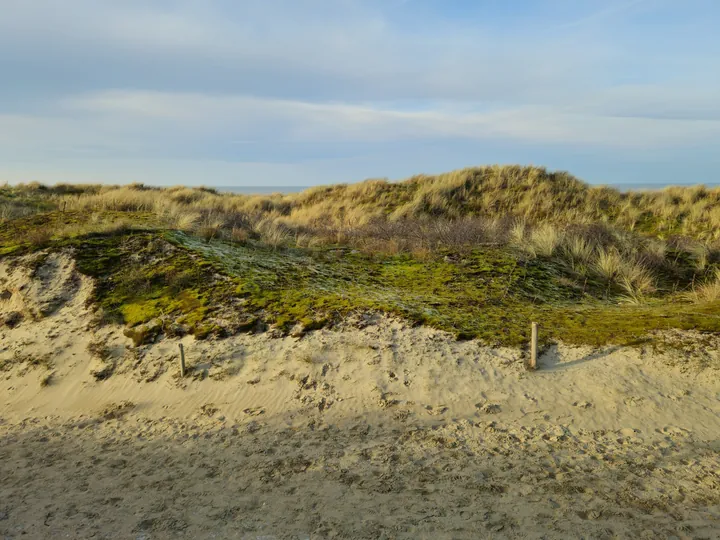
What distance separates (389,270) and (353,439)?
5676 millimetres

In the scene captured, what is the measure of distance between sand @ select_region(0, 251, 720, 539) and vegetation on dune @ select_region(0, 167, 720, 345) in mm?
646

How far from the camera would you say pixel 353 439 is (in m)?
5.62

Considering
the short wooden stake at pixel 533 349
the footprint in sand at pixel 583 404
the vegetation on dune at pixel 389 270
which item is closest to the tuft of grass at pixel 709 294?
the vegetation on dune at pixel 389 270

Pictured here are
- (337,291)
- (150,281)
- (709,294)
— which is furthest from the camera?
(150,281)

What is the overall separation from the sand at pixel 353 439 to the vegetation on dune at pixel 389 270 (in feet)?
2.12

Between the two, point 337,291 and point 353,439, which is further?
point 337,291

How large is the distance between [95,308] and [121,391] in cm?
252

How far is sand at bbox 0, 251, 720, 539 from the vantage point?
171 inches

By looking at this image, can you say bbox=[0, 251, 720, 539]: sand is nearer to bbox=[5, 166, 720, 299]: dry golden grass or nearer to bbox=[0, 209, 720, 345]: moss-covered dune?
bbox=[0, 209, 720, 345]: moss-covered dune

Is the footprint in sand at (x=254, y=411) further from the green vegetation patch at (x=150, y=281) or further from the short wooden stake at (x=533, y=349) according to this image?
the short wooden stake at (x=533, y=349)

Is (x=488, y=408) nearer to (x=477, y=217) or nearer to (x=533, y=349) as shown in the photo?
(x=533, y=349)

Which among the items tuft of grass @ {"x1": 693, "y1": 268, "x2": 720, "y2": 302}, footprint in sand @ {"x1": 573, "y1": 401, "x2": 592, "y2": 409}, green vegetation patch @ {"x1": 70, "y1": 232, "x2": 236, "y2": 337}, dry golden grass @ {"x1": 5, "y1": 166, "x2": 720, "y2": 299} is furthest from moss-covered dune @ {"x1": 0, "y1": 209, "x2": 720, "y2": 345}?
footprint in sand @ {"x1": 573, "y1": 401, "x2": 592, "y2": 409}

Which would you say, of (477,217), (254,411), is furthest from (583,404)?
(477,217)

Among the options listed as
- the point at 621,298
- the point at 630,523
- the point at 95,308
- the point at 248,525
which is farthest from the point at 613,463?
the point at 95,308
